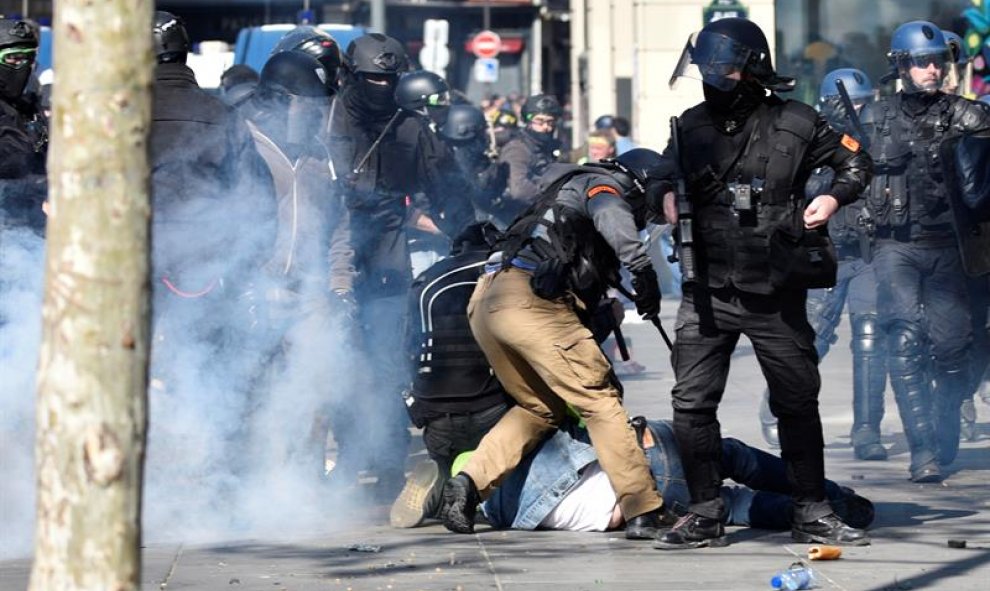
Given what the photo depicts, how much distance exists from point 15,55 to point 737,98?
2.77 m

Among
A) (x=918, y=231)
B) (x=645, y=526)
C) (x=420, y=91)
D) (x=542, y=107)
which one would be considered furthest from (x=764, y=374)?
(x=542, y=107)

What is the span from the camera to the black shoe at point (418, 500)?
702 centimetres

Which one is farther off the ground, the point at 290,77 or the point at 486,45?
the point at 290,77

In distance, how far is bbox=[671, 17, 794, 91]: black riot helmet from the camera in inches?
251

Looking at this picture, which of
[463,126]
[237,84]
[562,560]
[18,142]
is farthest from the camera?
[463,126]

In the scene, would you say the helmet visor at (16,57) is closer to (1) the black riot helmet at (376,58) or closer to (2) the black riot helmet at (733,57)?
(1) the black riot helmet at (376,58)

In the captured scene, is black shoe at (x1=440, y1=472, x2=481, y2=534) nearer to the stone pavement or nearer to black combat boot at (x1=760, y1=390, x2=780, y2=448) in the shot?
the stone pavement

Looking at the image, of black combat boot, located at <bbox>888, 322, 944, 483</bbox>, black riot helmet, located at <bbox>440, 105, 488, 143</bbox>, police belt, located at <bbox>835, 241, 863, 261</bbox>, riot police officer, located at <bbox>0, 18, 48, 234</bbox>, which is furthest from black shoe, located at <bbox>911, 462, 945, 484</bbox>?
black riot helmet, located at <bbox>440, 105, 488, 143</bbox>

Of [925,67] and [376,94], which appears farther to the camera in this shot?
[376,94]

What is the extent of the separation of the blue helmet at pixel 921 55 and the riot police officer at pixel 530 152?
5.03 meters

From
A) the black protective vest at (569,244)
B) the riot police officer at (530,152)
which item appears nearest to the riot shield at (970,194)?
the black protective vest at (569,244)

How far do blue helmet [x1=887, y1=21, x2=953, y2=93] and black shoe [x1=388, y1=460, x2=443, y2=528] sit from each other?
293 cm

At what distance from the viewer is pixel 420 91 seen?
10.7 meters

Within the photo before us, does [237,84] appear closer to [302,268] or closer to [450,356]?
[302,268]
